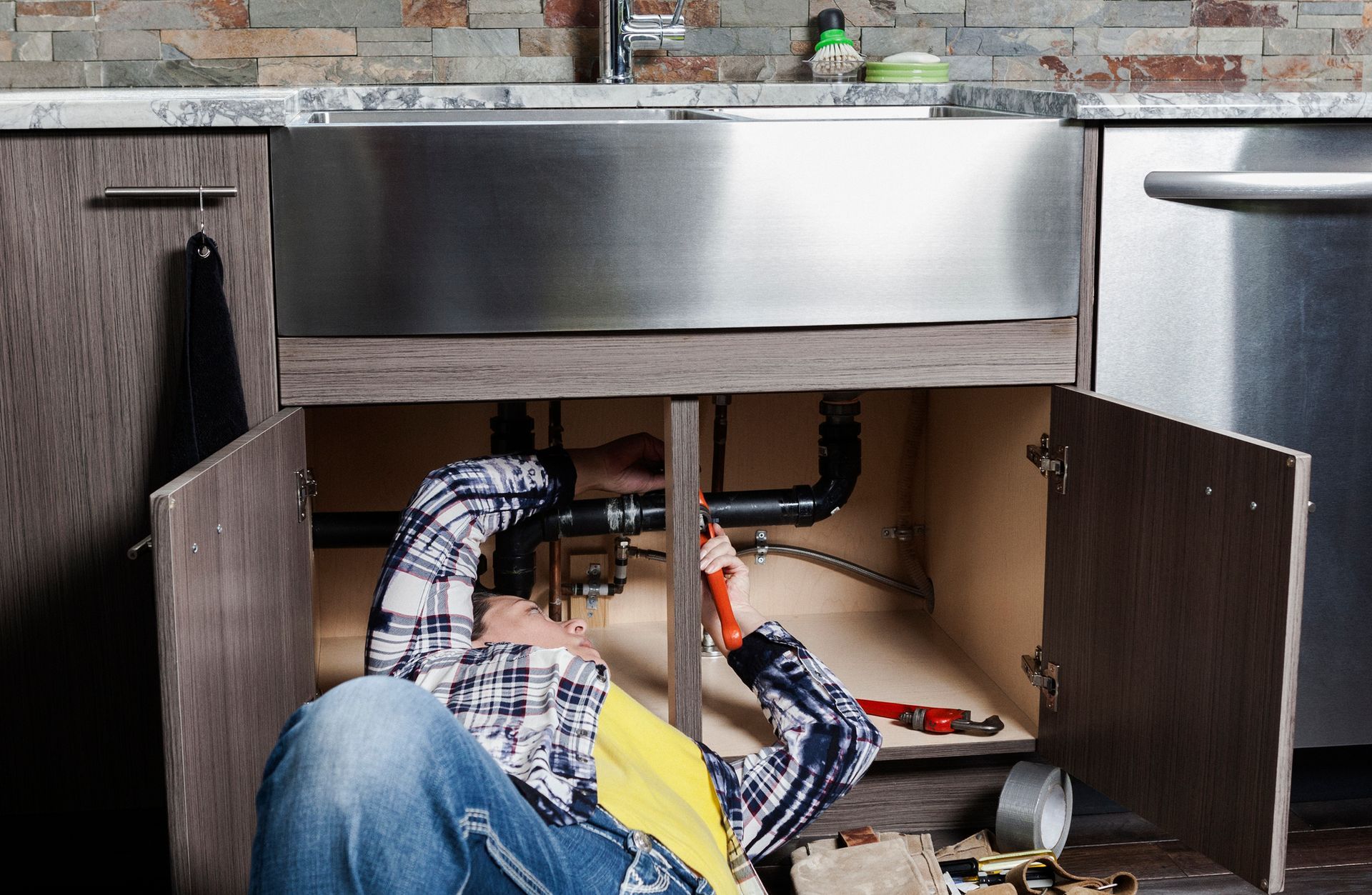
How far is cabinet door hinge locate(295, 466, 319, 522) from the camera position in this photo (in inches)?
52.1

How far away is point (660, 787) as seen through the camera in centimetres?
107

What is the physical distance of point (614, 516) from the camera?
164 cm

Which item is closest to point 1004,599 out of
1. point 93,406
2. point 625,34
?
point 625,34

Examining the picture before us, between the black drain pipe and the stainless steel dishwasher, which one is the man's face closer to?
the black drain pipe

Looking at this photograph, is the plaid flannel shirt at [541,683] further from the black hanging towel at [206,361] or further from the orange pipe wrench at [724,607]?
the black hanging towel at [206,361]

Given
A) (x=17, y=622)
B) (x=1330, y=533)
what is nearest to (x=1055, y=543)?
(x=1330, y=533)

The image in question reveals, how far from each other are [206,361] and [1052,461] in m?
0.96

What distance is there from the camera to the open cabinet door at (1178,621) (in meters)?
1.10

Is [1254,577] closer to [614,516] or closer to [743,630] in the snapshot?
[743,630]

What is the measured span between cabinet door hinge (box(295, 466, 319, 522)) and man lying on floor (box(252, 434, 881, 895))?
13 cm

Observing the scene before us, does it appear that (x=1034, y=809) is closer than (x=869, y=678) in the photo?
Yes

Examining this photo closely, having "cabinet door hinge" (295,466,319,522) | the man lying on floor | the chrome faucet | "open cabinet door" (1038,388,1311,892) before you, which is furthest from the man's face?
the chrome faucet

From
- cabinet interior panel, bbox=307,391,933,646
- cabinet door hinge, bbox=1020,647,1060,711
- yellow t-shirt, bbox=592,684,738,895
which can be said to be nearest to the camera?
yellow t-shirt, bbox=592,684,738,895

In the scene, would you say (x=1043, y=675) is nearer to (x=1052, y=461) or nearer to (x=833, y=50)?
(x=1052, y=461)
